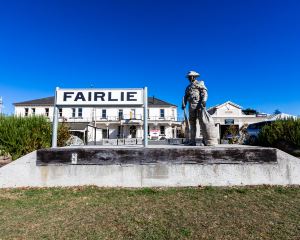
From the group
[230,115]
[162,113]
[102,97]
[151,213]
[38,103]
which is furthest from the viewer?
[162,113]

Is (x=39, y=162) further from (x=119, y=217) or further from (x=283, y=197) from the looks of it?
(x=283, y=197)

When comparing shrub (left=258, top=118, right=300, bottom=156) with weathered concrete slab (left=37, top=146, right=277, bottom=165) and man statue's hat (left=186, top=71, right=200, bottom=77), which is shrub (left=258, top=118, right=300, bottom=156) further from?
man statue's hat (left=186, top=71, right=200, bottom=77)

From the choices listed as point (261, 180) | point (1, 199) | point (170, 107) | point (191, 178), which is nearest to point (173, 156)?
point (191, 178)

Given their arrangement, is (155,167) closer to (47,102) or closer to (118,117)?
(118,117)

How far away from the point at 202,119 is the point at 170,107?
41.8 meters

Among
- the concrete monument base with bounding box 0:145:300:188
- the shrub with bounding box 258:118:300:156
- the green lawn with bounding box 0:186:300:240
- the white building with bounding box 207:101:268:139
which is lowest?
the green lawn with bounding box 0:186:300:240

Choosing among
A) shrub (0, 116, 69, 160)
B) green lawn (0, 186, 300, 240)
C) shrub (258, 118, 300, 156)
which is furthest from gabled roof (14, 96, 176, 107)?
green lawn (0, 186, 300, 240)

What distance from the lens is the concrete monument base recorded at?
5.14 meters

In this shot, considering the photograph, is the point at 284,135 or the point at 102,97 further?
the point at 284,135

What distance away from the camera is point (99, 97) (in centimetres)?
617

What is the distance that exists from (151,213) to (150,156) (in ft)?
5.60

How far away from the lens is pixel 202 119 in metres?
6.17

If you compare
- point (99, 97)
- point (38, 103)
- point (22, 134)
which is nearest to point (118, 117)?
point (38, 103)

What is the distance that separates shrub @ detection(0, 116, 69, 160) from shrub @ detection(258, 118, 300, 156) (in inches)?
366
